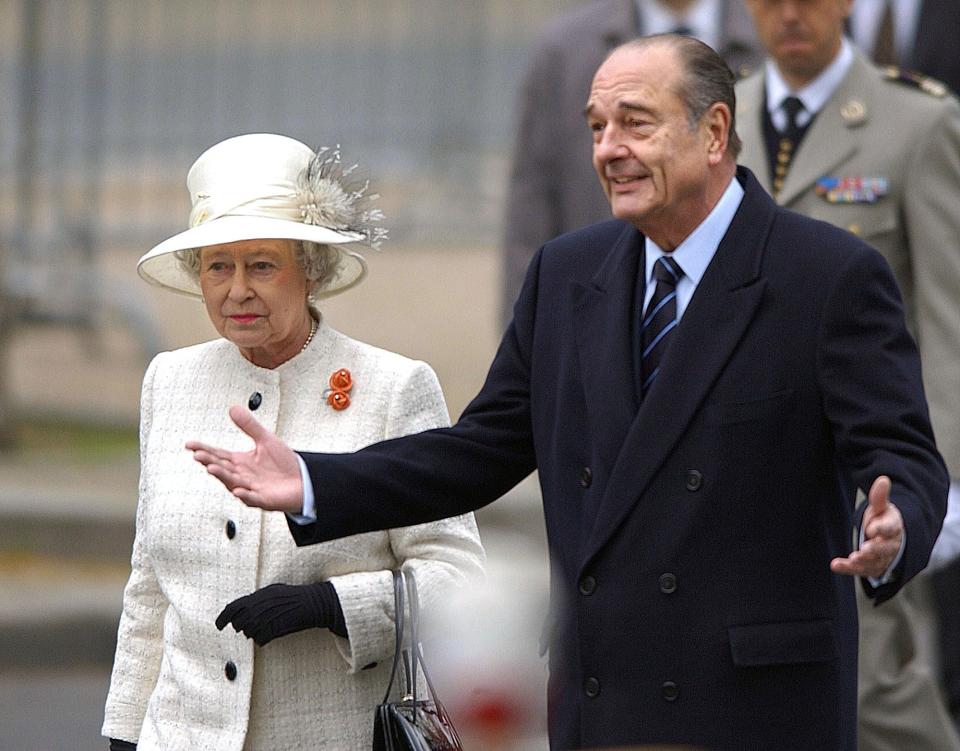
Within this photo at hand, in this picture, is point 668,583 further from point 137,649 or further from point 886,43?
point 886,43

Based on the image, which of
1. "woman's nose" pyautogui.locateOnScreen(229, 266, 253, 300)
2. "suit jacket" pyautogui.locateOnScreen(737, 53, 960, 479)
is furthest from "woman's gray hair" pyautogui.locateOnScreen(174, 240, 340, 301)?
"suit jacket" pyautogui.locateOnScreen(737, 53, 960, 479)

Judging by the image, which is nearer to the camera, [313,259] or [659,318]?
[659,318]

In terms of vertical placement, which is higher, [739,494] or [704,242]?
[704,242]

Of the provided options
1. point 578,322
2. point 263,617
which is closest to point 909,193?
point 578,322

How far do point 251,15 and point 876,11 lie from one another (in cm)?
475

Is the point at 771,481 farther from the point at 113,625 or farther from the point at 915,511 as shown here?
the point at 113,625

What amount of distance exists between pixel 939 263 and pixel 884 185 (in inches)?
8.6

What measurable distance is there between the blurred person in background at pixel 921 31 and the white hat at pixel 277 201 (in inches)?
118

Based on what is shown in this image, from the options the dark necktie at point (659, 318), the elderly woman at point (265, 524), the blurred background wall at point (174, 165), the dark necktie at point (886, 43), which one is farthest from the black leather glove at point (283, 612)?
the blurred background wall at point (174, 165)

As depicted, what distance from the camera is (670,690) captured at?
3439 millimetres

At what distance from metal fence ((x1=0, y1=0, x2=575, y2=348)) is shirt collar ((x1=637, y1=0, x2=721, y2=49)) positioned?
14.3 feet

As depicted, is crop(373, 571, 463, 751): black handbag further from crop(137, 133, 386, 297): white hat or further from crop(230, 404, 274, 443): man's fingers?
crop(137, 133, 386, 297): white hat

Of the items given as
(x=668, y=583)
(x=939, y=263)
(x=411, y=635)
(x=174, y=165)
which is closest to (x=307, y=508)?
(x=411, y=635)

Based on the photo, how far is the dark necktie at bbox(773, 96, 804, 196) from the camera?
5.07 m
